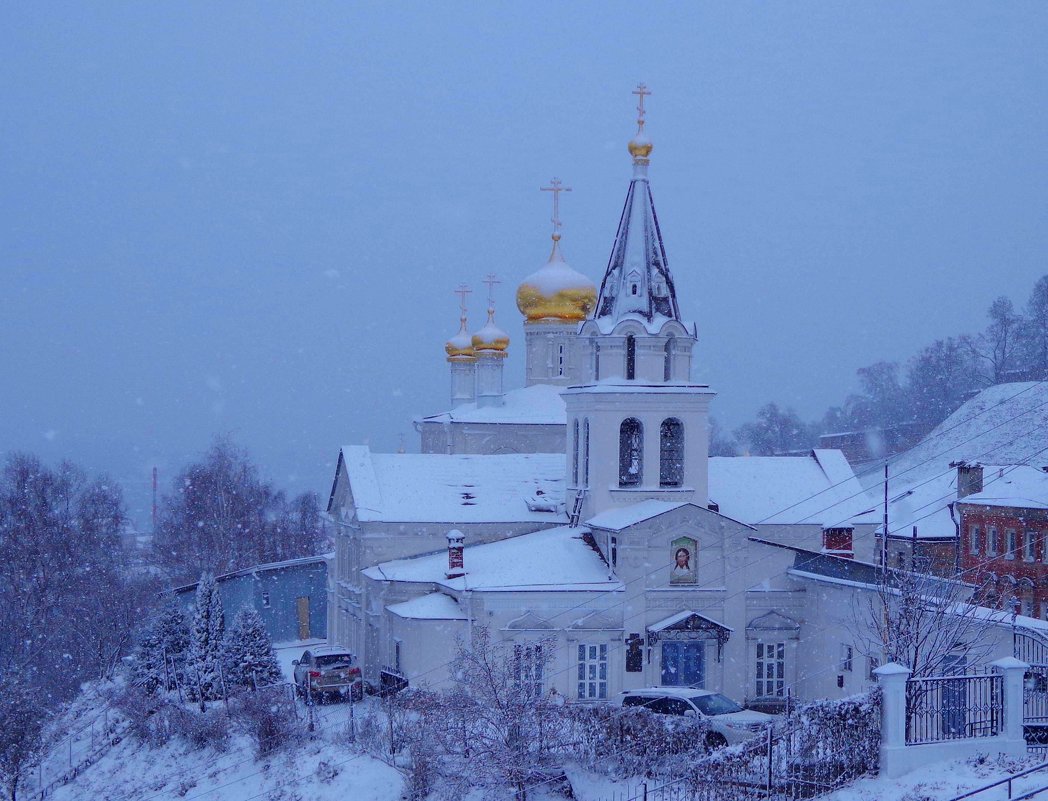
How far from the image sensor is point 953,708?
51.6ft

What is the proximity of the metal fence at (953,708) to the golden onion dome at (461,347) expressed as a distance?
29320mm

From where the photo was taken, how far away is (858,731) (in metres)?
16.1

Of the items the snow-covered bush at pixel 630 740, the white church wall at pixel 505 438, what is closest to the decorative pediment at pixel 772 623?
the snow-covered bush at pixel 630 740

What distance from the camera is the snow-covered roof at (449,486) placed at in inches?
1203

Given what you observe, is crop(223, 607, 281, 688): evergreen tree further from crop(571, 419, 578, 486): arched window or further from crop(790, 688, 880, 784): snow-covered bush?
crop(790, 688, 880, 784): snow-covered bush

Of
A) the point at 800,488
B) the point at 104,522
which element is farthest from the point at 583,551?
the point at 104,522

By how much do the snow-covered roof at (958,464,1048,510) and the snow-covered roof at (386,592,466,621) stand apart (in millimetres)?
18022

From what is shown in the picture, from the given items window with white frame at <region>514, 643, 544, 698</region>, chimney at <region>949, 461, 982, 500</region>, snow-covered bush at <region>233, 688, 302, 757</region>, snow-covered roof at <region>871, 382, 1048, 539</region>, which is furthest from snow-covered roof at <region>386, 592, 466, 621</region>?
snow-covered roof at <region>871, 382, 1048, 539</region>

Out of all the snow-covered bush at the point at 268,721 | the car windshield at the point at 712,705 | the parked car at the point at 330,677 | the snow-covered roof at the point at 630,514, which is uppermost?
the snow-covered roof at the point at 630,514

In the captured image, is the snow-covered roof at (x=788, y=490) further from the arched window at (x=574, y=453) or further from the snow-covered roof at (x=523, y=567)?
the snow-covered roof at (x=523, y=567)

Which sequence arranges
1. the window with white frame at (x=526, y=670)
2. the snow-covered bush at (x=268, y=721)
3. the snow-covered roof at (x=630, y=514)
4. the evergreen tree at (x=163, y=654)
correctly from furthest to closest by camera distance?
the evergreen tree at (x=163, y=654) → the snow-covered roof at (x=630, y=514) → the snow-covered bush at (x=268, y=721) → the window with white frame at (x=526, y=670)

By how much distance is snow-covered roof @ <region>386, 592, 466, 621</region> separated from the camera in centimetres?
2667

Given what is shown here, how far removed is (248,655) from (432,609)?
492 centimetres

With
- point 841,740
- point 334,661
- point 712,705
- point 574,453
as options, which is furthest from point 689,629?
point 841,740
